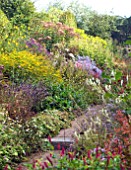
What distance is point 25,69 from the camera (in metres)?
7.72

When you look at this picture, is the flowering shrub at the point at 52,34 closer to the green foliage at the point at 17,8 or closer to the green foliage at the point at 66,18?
the green foliage at the point at 66,18

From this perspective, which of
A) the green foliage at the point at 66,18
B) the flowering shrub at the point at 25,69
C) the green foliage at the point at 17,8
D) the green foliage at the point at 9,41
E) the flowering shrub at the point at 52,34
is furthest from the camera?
the green foliage at the point at 17,8

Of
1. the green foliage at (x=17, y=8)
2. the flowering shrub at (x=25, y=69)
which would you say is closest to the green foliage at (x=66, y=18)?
the green foliage at (x=17, y=8)

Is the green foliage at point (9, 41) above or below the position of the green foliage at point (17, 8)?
below

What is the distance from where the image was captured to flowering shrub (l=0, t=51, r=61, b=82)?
301 inches

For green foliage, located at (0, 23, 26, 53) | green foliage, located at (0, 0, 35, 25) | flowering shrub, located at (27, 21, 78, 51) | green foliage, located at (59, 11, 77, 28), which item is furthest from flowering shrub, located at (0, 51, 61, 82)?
green foliage, located at (0, 0, 35, 25)

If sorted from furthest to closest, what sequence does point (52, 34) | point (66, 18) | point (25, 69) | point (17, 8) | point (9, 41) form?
point (17, 8) < point (66, 18) < point (52, 34) < point (9, 41) < point (25, 69)

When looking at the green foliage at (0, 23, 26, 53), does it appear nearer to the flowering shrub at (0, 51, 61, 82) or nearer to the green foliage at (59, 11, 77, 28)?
the flowering shrub at (0, 51, 61, 82)

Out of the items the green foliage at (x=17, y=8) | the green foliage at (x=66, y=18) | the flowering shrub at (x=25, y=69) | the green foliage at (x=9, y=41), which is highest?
the green foliage at (x=17, y=8)

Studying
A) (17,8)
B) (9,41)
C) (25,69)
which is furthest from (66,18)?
(25,69)

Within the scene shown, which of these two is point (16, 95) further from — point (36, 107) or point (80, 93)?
point (80, 93)

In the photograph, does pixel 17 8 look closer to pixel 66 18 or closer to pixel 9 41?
pixel 66 18

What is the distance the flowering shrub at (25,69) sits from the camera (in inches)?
301

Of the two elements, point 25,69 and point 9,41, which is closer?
point 25,69
